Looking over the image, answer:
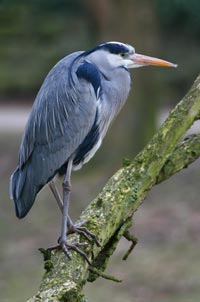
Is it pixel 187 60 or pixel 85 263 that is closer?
pixel 85 263

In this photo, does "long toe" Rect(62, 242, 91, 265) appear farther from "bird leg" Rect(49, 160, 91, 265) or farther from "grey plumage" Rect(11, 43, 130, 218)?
"grey plumage" Rect(11, 43, 130, 218)

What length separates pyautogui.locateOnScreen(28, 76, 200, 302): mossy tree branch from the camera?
9.13 feet

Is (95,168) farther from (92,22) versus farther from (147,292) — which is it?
(147,292)

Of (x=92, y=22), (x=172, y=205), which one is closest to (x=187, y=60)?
(x=92, y=22)

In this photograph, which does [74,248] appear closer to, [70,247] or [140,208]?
[70,247]

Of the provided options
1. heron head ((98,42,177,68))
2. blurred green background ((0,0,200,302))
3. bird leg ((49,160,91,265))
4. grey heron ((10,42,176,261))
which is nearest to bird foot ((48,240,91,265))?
bird leg ((49,160,91,265))

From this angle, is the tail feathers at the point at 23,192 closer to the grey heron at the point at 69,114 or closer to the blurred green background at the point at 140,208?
the grey heron at the point at 69,114

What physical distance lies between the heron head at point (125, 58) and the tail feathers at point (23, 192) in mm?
515

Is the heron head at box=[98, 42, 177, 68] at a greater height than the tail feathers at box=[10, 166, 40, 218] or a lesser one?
greater

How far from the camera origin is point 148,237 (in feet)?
26.1

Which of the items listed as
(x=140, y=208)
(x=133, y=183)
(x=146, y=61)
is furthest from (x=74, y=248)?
(x=140, y=208)

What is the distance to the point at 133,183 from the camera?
9.40 ft

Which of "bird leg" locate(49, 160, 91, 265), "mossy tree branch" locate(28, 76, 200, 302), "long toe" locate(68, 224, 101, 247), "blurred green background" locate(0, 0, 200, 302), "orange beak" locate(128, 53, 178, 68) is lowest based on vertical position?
"blurred green background" locate(0, 0, 200, 302)

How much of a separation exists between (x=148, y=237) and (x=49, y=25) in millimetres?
9666
